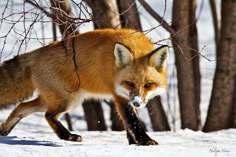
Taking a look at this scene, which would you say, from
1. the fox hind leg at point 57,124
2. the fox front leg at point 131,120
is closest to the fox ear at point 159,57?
the fox front leg at point 131,120

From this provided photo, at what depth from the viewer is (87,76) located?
5.57m

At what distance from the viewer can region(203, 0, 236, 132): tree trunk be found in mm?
6785

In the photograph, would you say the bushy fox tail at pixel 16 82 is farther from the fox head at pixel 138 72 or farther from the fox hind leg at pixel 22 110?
the fox head at pixel 138 72

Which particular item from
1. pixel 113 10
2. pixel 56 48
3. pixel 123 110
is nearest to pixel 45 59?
pixel 56 48

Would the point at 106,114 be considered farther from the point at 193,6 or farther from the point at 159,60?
the point at 159,60

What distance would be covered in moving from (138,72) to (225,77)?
7.22 ft

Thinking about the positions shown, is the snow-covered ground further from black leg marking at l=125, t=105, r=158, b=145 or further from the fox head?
the fox head

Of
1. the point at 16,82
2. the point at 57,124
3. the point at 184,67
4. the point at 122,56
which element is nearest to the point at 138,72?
the point at 122,56

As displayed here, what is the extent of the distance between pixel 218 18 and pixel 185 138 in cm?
322

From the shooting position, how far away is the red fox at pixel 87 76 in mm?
5141

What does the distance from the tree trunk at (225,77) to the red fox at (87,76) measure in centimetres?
167

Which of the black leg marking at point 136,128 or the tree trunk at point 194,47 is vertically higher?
the tree trunk at point 194,47

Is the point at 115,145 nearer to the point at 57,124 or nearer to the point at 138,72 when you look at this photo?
the point at 138,72

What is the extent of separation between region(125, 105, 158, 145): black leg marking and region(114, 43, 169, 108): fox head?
0.15 m
